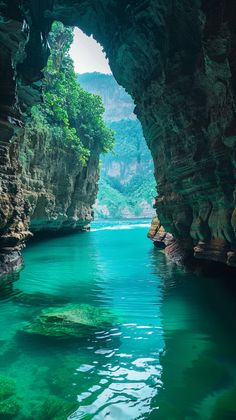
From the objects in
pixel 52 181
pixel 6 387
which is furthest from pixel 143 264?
pixel 52 181

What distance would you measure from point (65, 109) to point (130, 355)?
2801cm

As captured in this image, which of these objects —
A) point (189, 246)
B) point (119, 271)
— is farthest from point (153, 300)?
point (119, 271)

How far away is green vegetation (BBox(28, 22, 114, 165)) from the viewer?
26867mm

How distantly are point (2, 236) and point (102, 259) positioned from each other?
26.7 ft

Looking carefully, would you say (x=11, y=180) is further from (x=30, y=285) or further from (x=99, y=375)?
(x=99, y=375)

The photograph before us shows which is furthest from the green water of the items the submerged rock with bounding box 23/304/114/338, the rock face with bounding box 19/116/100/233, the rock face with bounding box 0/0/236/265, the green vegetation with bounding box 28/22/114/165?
the green vegetation with bounding box 28/22/114/165

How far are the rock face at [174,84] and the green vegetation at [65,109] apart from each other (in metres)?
10.5

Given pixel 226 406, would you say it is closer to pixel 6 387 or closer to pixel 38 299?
pixel 6 387

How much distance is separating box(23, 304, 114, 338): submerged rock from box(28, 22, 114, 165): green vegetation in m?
17.6

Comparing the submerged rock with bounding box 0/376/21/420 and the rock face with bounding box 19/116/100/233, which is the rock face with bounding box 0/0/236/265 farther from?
the rock face with bounding box 19/116/100/233

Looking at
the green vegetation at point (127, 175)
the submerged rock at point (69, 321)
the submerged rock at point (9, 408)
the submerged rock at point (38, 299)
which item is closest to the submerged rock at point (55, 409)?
the submerged rock at point (9, 408)

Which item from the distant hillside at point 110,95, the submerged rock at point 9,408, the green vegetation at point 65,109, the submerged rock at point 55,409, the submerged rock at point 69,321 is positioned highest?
the distant hillside at point 110,95

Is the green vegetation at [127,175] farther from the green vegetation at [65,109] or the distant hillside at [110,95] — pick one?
the green vegetation at [65,109]

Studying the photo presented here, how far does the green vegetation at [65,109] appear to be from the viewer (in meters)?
26.9
